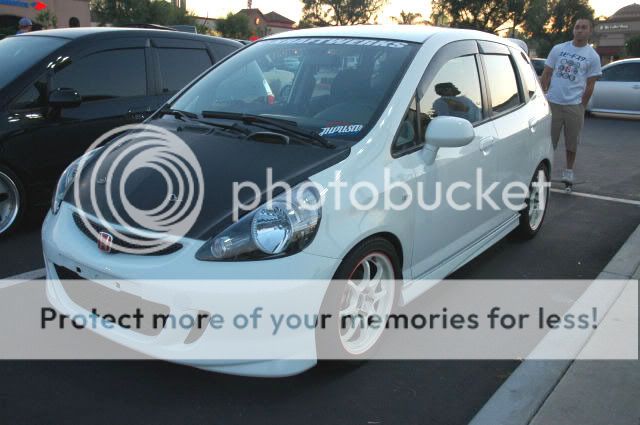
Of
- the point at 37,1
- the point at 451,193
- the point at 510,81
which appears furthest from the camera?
the point at 37,1

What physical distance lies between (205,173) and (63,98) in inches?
96.8

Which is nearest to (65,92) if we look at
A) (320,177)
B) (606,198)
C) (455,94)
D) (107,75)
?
(107,75)

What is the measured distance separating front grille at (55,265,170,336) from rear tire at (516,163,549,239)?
3.47m

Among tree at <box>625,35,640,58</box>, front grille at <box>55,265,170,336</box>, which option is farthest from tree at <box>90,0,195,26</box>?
front grille at <box>55,265,170,336</box>

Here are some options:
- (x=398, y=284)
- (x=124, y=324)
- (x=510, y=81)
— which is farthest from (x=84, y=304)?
(x=510, y=81)

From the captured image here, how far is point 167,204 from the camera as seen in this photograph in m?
2.92

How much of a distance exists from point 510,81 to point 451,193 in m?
1.57

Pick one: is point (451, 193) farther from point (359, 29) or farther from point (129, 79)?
point (129, 79)

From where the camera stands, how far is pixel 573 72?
7086 mm

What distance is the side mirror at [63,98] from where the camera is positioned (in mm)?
4875

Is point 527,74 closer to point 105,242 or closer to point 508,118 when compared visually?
point 508,118

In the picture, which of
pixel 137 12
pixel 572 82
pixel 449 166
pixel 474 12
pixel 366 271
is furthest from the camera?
pixel 474 12

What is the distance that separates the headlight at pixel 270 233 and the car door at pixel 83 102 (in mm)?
3011

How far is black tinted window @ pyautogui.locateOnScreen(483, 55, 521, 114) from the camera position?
439cm
